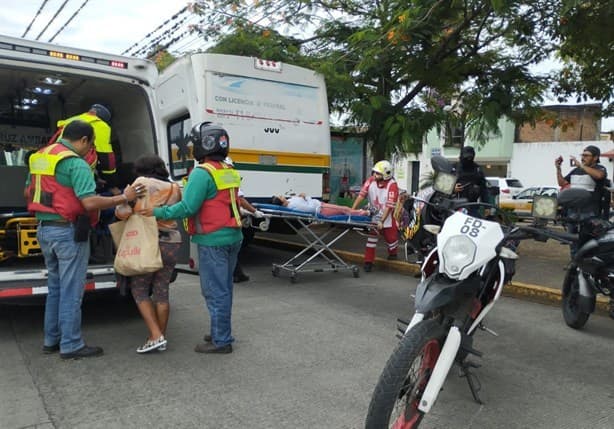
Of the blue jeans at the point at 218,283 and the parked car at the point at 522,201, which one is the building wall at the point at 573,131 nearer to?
the parked car at the point at 522,201

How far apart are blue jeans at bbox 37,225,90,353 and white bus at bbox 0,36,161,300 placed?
302mm

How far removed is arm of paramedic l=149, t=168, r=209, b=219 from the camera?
4020 millimetres

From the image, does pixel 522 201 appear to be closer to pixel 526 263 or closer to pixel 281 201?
pixel 526 263

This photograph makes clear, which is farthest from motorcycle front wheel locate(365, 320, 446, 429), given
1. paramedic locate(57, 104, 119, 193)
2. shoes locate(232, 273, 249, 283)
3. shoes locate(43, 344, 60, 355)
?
shoes locate(232, 273, 249, 283)

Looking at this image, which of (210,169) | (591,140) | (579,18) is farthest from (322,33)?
(591,140)

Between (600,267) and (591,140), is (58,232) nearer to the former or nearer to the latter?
(600,267)

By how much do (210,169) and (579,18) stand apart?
5.85 meters

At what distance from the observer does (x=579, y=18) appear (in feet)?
23.9

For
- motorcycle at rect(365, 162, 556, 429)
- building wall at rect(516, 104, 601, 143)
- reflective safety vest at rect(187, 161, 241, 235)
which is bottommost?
motorcycle at rect(365, 162, 556, 429)

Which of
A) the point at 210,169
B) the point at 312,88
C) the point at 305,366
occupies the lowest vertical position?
the point at 305,366

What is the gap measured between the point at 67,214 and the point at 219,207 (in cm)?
111

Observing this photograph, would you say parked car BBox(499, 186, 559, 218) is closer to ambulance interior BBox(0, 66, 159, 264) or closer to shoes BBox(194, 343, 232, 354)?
ambulance interior BBox(0, 66, 159, 264)

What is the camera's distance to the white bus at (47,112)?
4.76m

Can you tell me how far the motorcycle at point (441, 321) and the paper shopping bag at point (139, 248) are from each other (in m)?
2.17
